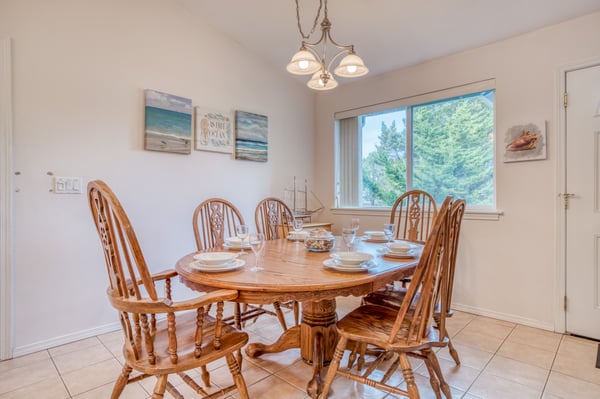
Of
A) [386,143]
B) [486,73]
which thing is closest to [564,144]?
[486,73]

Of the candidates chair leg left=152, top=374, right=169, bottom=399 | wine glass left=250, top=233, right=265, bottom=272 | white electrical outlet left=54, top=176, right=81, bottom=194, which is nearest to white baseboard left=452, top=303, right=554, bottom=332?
wine glass left=250, top=233, right=265, bottom=272

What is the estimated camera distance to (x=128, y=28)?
255 centimetres

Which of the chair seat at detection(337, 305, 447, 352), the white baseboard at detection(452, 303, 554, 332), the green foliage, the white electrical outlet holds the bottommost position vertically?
the white baseboard at detection(452, 303, 554, 332)

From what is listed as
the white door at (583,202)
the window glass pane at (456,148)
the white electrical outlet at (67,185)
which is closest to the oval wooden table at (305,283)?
the white electrical outlet at (67,185)

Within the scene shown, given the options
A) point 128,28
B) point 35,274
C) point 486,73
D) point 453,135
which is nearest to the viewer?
point 35,274

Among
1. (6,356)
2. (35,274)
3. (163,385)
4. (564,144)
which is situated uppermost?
(564,144)

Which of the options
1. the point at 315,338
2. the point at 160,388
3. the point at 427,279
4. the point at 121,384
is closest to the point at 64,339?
the point at 121,384

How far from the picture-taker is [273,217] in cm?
279

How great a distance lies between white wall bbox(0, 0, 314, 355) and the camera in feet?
6.97

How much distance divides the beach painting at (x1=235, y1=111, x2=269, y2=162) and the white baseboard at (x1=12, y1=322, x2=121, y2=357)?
185 cm

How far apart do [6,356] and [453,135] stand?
152 inches

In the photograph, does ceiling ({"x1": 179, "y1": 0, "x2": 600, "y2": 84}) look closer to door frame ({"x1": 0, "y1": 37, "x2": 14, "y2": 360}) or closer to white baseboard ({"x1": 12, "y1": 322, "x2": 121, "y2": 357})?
door frame ({"x1": 0, "y1": 37, "x2": 14, "y2": 360})

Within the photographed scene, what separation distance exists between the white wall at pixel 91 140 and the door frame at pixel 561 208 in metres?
2.81

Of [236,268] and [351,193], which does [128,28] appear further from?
[351,193]
